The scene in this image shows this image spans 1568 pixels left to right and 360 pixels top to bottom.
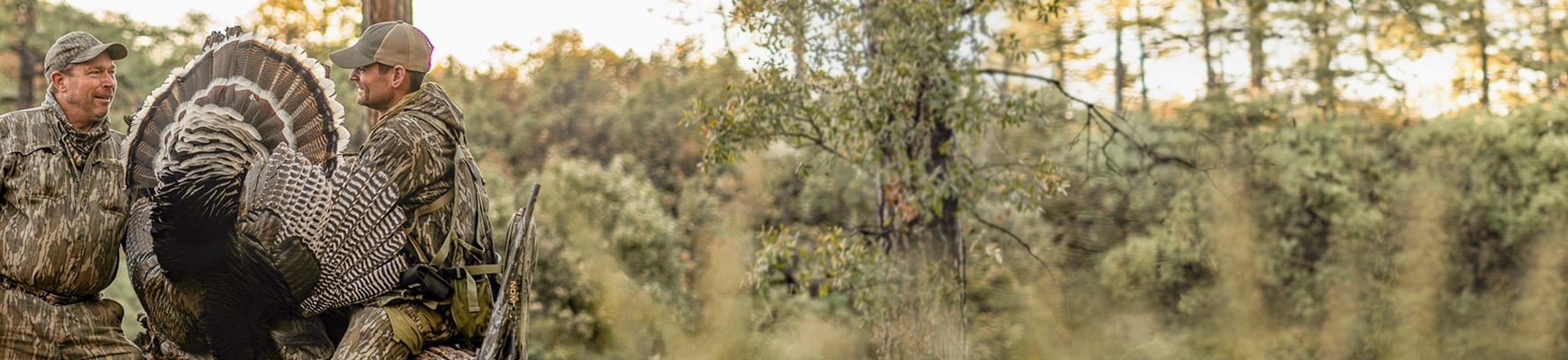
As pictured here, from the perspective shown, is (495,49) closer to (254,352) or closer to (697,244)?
(697,244)

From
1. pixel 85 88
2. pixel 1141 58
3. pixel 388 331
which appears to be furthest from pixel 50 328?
pixel 1141 58

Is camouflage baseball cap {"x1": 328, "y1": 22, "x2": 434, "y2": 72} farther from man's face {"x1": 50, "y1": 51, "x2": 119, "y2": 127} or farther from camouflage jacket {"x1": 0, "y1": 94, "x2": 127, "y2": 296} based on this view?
camouflage jacket {"x1": 0, "y1": 94, "x2": 127, "y2": 296}

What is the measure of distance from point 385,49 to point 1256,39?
13.5m

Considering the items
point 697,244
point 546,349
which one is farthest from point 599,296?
point 697,244

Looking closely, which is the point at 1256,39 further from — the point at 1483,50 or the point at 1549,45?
the point at 1549,45

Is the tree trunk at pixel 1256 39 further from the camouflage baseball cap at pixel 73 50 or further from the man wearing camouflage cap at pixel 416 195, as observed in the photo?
the camouflage baseball cap at pixel 73 50

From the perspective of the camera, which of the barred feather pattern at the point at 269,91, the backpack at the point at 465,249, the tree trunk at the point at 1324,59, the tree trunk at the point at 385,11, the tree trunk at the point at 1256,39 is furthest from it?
the tree trunk at the point at 1324,59

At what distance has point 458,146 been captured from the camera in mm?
4141

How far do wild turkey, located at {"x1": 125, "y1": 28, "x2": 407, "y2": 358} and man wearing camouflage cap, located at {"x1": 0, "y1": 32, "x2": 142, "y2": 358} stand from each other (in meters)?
0.13

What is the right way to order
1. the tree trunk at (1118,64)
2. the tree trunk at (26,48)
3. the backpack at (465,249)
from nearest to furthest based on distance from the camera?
the backpack at (465,249) < the tree trunk at (1118,64) < the tree trunk at (26,48)

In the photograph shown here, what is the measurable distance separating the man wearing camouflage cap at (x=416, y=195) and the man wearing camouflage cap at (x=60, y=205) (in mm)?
1020

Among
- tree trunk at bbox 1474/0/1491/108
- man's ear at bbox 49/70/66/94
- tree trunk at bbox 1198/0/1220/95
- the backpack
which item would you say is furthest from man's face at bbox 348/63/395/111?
tree trunk at bbox 1474/0/1491/108

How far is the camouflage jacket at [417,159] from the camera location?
3.94 meters

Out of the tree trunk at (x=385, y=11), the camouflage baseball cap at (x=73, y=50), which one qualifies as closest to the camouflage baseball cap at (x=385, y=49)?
the camouflage baseball cap at (x=73, y=50)
